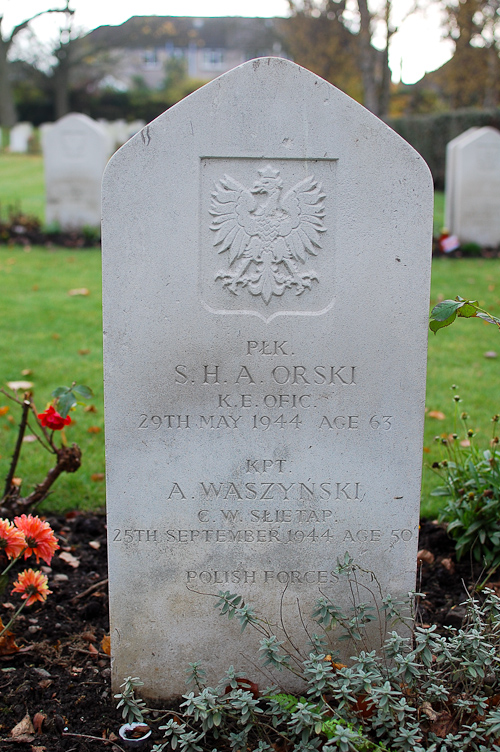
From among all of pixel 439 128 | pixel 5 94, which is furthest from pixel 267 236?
pixel 5 94

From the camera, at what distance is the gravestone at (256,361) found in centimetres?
224

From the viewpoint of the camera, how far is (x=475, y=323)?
24.2 feet

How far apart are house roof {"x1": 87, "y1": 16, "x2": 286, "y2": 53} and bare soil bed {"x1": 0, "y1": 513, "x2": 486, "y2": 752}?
3196 centimetres

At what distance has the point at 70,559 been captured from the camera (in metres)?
3.37

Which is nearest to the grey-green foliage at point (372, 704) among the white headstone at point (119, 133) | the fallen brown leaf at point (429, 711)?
the fallen brown leaf at point (429, 711)

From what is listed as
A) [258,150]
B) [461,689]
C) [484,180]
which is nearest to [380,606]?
[461,689]

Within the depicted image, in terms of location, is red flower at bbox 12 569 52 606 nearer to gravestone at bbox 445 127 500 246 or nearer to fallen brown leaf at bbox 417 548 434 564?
fallen brown leaf at bbox 417 548 434 564

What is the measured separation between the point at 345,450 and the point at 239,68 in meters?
1.32

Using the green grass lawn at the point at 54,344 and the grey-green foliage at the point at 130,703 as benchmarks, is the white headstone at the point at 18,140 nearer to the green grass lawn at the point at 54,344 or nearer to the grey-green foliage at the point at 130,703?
the green grass lawn at the point at 54,344

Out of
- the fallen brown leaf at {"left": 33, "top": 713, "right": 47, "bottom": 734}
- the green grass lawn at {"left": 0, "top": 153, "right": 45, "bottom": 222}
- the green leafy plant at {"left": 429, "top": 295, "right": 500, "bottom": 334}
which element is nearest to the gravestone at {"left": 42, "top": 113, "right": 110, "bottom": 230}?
the green grass lawn at {"left": 0, "top": 153, "right": 45, "bottom": 222}

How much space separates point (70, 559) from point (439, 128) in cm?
1925

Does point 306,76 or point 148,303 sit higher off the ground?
point 306,76

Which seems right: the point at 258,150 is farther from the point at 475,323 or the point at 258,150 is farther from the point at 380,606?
the point at 475,323

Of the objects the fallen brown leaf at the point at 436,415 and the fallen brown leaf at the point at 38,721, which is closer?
the fallen brown leaf at the point at 38,721
